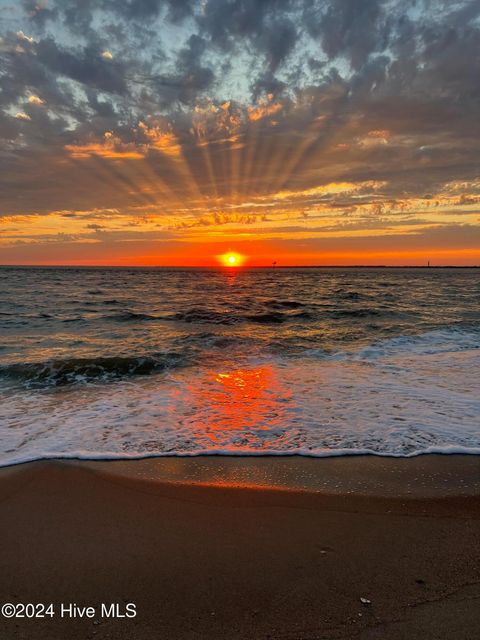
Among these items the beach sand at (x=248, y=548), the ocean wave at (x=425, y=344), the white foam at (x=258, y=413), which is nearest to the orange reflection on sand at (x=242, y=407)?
the white foam at (x=258, y=413)

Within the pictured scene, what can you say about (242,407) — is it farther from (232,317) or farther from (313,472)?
(232,317)

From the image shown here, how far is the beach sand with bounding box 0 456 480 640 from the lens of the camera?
2492 millimetres

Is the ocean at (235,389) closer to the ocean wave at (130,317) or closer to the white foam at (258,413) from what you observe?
the white foam at (258,413)

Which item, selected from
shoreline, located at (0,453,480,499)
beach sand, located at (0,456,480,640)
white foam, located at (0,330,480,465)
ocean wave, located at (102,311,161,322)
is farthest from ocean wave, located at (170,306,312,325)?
beach sand, located at (0,456,480,640)

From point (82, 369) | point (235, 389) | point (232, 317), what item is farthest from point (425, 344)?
point (82, 369)

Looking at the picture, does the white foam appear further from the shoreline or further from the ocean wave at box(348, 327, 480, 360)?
the ocean wave at box(348, 327, 480, 360)

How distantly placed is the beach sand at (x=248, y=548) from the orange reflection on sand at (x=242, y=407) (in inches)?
33.3

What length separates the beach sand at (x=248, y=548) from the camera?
249cm

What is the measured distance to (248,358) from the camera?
10.9 meters

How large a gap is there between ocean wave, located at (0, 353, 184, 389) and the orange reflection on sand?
6.04ft

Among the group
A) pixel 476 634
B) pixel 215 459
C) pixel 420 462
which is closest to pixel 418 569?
pixel 476 634

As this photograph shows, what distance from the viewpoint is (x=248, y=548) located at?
3191mm

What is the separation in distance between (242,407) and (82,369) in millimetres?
4695

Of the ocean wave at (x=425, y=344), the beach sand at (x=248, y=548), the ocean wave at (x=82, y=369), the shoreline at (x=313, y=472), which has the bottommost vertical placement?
the ocean wave at (x=425, y=344)
